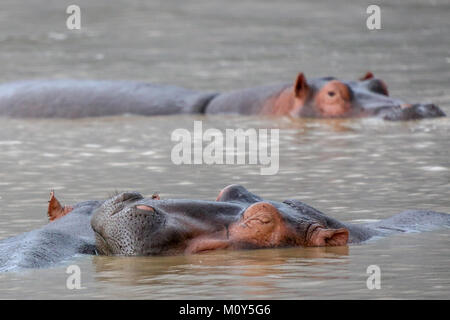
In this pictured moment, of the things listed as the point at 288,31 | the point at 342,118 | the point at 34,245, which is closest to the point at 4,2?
the point at 288,31

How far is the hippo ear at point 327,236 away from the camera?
611 cm

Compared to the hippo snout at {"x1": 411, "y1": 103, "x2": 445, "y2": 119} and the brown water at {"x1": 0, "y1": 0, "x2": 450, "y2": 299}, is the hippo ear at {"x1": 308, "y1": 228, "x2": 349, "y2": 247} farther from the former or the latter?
the hippo snout at {"x1": 411, "y1": 103, "x2": 445, "y2": 119}

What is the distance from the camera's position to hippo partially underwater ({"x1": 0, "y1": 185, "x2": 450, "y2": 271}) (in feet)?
18.8

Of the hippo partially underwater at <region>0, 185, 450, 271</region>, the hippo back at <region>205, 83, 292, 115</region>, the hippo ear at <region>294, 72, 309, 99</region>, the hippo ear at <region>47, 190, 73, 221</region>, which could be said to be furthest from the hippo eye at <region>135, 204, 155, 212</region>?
the hippo back at <region>205, 83, 292, 115</region>

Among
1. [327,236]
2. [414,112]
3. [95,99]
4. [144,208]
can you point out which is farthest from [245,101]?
[144,208]

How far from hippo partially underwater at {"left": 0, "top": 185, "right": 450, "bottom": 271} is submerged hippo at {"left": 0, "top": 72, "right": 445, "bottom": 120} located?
20.7 ft

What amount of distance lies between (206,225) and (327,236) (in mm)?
631

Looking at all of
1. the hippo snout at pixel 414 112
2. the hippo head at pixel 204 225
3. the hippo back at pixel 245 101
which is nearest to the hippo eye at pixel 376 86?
the hippo snout at pixel 414 112

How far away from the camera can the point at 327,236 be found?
6125 millimetres

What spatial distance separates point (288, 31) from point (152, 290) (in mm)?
15427

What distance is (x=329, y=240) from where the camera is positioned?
20.2ft

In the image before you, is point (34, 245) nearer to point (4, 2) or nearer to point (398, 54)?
point (398, 54)

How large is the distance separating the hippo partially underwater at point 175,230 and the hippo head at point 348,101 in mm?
6028

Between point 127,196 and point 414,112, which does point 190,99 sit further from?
point 127,196
